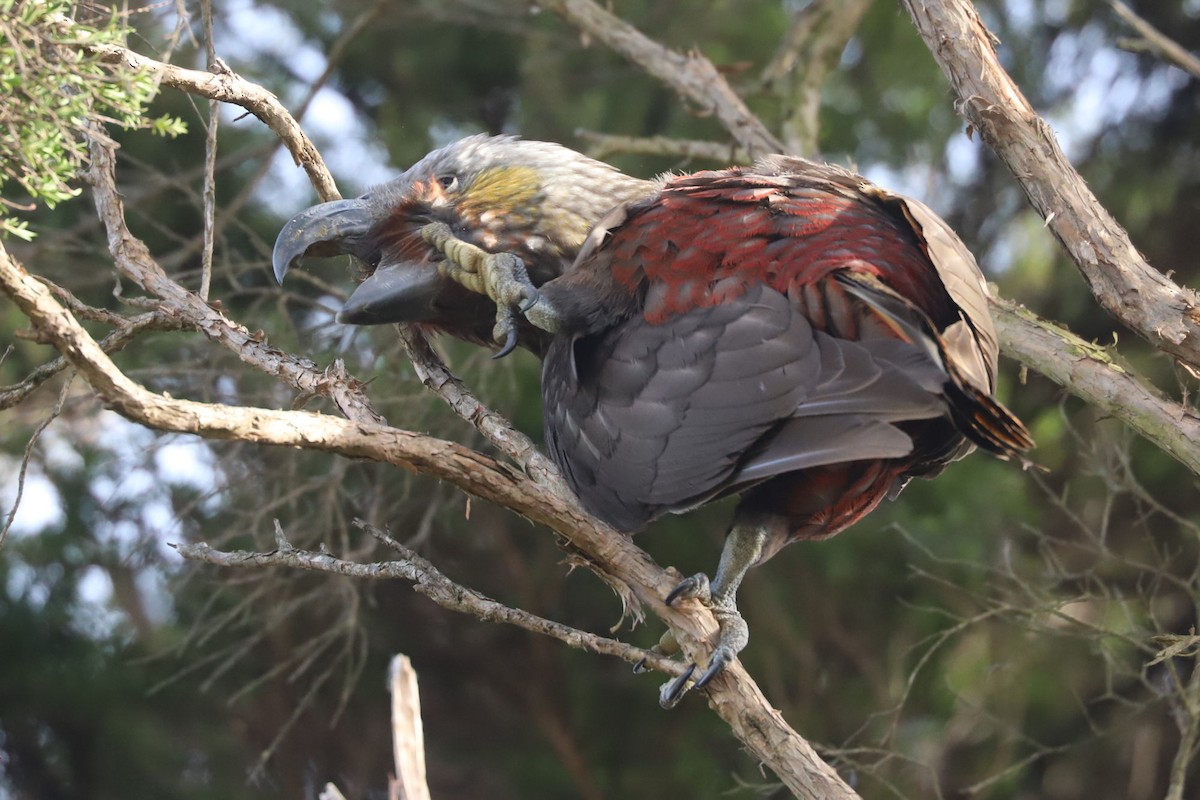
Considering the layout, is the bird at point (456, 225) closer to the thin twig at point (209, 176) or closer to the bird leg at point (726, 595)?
the thin twig at point (209, 176)

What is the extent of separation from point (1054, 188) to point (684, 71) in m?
1.76

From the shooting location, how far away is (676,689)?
7.80ft

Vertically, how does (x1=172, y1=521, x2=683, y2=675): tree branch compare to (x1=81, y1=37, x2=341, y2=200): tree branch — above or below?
below

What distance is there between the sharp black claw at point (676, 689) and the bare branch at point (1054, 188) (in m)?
1.14

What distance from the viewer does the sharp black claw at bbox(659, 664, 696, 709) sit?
7.53 ft

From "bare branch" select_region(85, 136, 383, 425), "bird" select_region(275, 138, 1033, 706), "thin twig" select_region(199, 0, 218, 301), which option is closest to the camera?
"bird" select_region(275, 138, 1033, 706)

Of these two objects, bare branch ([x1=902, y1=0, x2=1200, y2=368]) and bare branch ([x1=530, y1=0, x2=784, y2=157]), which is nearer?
bare branch ([x1=902, y1=0, x2=1200, y2=368])

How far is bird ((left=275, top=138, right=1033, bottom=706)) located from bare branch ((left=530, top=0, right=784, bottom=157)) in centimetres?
110

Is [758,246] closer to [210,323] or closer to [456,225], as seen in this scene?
[456,225]

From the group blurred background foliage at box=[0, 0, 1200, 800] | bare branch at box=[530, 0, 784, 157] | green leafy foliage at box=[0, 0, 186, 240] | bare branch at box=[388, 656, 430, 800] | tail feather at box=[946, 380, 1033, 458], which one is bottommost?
blurred background foliage at box=[0, 0, 1200, 800]

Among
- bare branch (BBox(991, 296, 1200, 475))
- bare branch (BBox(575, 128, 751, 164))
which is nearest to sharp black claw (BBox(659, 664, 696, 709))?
bare branch (BBox(991, 296, 1200, 475))

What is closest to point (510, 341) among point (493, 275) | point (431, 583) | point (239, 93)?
point (493, 275)

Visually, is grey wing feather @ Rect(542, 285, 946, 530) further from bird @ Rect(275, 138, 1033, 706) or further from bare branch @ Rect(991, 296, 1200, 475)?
bare branch @ Rect(991, 296, 1200, 475)

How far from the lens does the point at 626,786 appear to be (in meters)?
5.29
